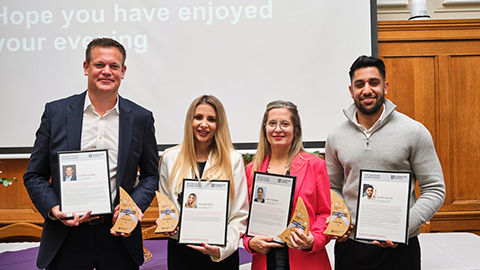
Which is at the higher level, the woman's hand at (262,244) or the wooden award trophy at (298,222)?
the wooden award trophy at (298,222)

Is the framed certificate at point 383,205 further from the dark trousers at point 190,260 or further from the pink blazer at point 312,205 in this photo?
the dark trousers at point 190,260

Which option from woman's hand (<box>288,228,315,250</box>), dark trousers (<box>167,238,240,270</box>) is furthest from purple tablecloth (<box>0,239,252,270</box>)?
woman's hand (<box>288,228,315,250</box>)

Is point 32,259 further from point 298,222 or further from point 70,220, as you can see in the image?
point 298,222

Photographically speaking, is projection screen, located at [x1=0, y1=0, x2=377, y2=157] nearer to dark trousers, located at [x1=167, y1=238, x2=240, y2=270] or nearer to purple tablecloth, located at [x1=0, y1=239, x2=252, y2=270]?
purple tablecloth, located at [x1=0, y1=239, x2=252, y2=270]

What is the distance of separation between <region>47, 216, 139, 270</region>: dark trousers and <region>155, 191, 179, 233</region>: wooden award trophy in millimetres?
200

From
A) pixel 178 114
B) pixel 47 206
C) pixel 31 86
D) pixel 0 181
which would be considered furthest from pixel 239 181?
pixel 31 86

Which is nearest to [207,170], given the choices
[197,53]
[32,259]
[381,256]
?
[381,256]

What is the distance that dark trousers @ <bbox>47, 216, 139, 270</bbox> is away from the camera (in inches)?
65.9

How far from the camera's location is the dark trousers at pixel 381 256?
191 centimetres

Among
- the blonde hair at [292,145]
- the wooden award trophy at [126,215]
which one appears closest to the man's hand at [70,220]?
the wooden award trophy at [126,215]

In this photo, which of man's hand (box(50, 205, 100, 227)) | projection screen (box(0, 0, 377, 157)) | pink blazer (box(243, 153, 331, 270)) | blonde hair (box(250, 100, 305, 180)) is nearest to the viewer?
man's hand (box(50, 205, 100, 227))

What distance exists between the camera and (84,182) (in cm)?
168

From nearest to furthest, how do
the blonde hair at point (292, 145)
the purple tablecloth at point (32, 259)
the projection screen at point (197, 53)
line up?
1. the blonde hair at point (292, 145)
2. the purple tablecloth at point (32, 259)
3. the projection screen at point (197, 53)

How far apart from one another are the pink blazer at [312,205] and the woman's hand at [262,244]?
0.13ft
